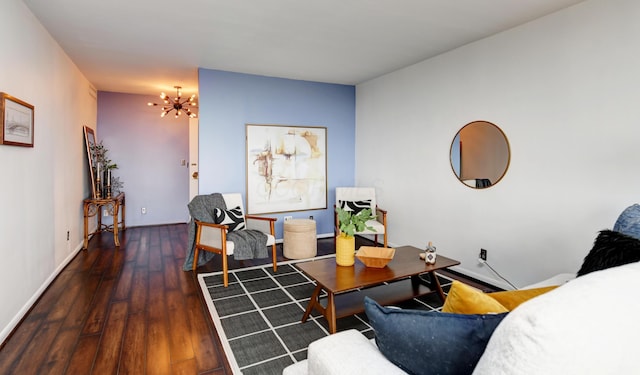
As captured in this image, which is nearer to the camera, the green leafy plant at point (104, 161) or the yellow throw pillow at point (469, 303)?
the yellow throw pillow at point (469, 303)

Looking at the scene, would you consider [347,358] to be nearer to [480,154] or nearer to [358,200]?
[480,154]

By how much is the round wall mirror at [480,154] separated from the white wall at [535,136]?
77mm

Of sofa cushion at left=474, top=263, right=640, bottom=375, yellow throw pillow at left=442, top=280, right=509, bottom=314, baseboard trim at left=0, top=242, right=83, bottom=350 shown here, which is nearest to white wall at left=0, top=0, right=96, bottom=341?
baseboard trim at left=0, top=242, right=83, bottom=350

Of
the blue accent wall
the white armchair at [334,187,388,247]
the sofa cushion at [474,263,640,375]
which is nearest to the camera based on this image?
the sofa cushion at [474,263,640,375]

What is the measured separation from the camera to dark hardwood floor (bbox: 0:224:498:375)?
208 cm

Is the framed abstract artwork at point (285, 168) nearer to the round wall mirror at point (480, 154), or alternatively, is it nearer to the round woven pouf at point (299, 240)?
the round woven pouf at point (299, 240)

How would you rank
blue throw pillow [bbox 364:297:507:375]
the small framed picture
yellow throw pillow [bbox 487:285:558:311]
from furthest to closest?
the small framed picture < yellow throw pillow [bbox 487:285:558:311] < blue throw pillow [bbox 364:297:507:375]

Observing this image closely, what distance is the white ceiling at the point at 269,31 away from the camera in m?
2.69

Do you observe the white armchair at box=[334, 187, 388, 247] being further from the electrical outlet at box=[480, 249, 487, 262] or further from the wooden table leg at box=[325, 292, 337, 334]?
the wooden table leg at box=[325, 292, 337, 334]

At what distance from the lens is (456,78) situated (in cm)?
375

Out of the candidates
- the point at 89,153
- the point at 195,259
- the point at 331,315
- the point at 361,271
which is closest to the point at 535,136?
the point at 361,271

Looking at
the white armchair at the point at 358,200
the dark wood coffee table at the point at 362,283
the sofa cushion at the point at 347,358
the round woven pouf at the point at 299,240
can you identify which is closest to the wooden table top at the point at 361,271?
the dark wood coffee table at the point at 362,283

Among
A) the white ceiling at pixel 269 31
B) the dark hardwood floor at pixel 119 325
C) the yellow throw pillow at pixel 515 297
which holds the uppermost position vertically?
the white ceiling at pixel 269 31

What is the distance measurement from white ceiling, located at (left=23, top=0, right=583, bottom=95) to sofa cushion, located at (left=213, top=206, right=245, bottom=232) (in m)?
1.84
